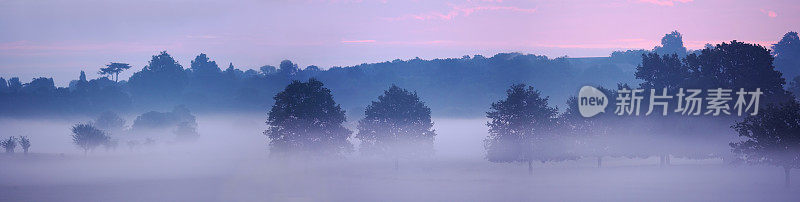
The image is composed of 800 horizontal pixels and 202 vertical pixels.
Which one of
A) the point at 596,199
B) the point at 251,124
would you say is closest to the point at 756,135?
the point at 596,199

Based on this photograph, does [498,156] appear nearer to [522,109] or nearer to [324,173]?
[522,109]

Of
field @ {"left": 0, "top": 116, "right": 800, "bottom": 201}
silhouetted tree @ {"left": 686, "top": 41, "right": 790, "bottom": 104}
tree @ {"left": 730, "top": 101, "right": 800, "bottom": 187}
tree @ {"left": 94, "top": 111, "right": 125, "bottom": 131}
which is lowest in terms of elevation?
field @ {"left": 0, "top": 116, "right": 800, "bottom": 201}

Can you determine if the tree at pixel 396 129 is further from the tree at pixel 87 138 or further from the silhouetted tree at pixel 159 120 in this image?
the silhouetted tree at pixel 159 120

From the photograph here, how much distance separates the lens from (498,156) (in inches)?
2532

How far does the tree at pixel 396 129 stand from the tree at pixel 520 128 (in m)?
7.80

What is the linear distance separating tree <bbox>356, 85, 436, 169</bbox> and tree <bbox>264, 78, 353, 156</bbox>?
11.3ft

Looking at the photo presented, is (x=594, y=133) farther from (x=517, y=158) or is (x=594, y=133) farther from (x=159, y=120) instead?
Result: (x=159, y=120)

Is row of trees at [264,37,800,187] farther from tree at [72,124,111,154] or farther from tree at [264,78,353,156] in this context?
tree at [72,124,111,154]

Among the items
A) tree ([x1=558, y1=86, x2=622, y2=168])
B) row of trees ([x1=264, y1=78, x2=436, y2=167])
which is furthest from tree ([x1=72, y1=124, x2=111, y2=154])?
tree ([x1=558, y1=86, x2=622, y2=168])

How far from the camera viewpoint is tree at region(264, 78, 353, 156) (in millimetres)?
66938

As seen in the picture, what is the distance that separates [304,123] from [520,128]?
65.4ft

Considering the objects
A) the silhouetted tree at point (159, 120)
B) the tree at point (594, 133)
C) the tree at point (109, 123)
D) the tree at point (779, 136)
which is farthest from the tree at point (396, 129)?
the tree at point (109, 123)

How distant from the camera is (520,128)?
64.0m

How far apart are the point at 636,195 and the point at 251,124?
148233mm
